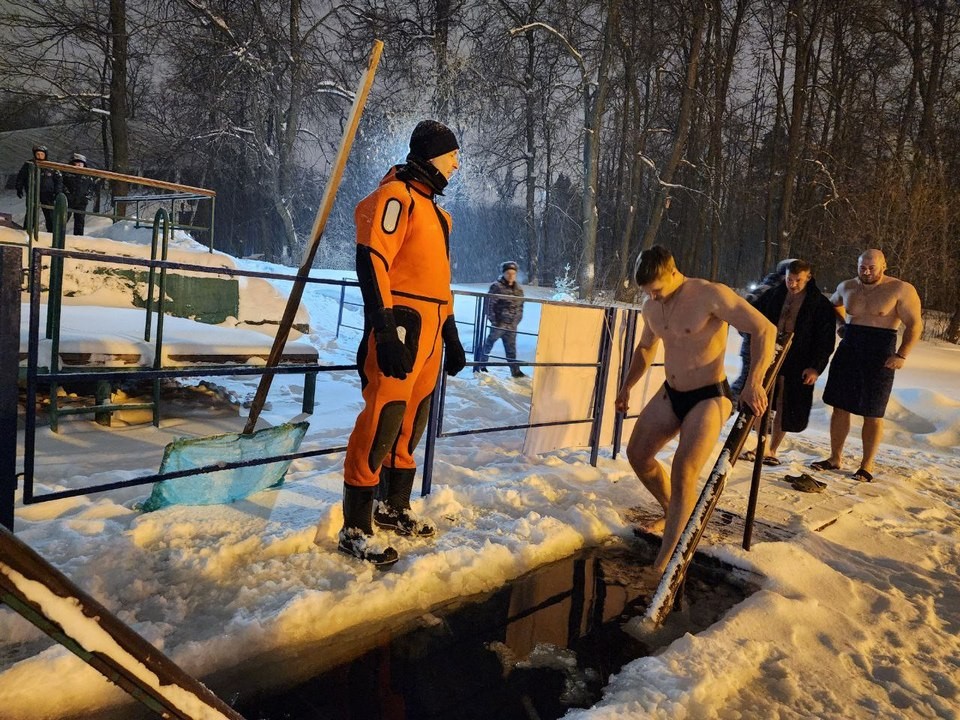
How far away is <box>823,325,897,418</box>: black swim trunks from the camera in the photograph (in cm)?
529

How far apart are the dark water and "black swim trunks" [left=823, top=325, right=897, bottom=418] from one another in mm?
3012

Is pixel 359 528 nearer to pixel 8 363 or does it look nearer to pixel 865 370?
pixel 8 363

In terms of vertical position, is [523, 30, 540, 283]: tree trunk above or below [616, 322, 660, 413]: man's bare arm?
above

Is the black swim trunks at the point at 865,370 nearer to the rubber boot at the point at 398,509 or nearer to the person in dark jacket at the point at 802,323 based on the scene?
the person in dark jacket at the point at 802,323

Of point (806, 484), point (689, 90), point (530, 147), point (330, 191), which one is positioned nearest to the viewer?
point (330, 191)

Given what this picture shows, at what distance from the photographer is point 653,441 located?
3.38 m

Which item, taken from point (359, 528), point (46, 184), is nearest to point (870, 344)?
point (359, 528)

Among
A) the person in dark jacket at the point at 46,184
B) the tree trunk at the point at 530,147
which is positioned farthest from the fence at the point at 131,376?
the tree trunk at the point at 530,147

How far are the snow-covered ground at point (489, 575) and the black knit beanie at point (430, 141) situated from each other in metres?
1.82

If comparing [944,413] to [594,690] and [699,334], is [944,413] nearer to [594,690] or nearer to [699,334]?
[699,334]

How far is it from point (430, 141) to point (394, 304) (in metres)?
0.76

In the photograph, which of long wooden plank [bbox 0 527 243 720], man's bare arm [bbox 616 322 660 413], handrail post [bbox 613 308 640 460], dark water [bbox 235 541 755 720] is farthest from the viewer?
handrail post [bbox 613 308 640 460]

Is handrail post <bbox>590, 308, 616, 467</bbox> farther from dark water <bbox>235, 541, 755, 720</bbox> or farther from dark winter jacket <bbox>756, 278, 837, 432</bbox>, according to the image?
dark water <bbox>235, 541, 755, 720</bbox>

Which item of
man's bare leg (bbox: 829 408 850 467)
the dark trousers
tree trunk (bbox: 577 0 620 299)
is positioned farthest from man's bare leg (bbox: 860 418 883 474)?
tree trunk (bbox: 577 0 620 299)
